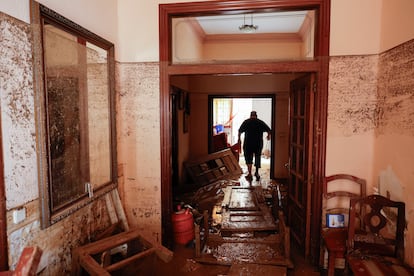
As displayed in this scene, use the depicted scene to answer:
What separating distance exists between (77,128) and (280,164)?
5163 mm

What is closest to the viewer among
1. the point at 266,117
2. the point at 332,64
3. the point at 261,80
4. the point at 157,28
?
the point at 332,64

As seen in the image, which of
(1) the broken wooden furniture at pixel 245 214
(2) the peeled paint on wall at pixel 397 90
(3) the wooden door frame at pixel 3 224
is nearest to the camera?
(3) the wooden door frame at pixel 3 224

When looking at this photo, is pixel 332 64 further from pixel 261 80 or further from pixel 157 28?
pixel 261 80

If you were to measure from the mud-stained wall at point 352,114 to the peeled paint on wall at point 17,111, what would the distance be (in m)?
2.44

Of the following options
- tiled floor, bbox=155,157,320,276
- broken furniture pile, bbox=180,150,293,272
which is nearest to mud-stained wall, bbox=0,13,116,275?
tiled floor, bbox=155,157,320,276

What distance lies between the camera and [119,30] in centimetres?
279

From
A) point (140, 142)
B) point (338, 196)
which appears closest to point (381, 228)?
point (338, 196)

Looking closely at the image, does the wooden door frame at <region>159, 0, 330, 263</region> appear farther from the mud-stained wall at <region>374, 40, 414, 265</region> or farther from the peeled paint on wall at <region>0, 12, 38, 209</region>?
the peeled paint on wall at <region>0, 12, 38, 209</region>

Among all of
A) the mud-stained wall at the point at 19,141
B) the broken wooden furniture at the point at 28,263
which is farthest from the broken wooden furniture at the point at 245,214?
the broken wooden furniture at the point at 28,263

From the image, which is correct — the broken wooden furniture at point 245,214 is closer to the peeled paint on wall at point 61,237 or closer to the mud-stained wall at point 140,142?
the mud-stained wall at point 140,142

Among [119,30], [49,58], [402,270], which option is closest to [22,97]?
[49,58]

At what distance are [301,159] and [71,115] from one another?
2304 millimetres

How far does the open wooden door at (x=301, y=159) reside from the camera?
2682 millimetres

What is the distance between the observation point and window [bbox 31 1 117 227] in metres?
1.72
